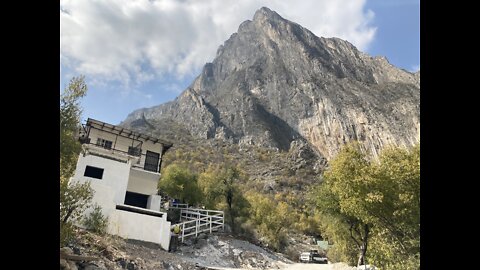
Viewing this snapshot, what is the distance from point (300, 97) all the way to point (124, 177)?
106m

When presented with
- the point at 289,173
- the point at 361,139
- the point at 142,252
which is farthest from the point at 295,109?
the point at 142,252

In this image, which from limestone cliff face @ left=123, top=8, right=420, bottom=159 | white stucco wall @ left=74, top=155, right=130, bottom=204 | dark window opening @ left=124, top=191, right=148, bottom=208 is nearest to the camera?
white stucco wall @ left=74, top=155, right=130, bottom=204

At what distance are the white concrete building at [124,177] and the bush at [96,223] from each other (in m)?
1.19

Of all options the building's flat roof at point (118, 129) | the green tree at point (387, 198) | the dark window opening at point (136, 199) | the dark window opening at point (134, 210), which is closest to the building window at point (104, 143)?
the building's flat roof at point (118, 129)

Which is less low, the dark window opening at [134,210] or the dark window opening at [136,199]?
the dark window opening at [136,199]

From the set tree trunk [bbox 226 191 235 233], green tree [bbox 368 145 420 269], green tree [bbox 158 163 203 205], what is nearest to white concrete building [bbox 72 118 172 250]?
green tree [bbox 158 163 203 205]

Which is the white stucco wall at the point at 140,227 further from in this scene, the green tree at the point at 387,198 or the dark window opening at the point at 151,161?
the green tree at the point at 387,198

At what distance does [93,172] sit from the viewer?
936 inches

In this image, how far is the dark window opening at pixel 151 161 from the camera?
30.1 metres

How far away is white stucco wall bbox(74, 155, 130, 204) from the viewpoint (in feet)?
75.3

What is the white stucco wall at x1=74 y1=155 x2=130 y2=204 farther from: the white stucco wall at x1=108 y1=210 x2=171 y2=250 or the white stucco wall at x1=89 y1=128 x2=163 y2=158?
the white stucco wall at x1=89 y1=128 x2=163 y2=158

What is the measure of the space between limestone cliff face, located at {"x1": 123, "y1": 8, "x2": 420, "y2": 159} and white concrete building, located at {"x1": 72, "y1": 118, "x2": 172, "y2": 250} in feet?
252
